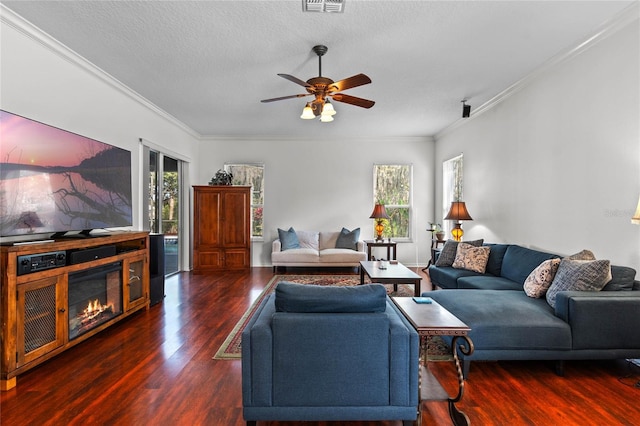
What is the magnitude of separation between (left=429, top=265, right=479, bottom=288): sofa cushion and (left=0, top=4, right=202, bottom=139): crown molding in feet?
15.7

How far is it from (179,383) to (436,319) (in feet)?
6.01

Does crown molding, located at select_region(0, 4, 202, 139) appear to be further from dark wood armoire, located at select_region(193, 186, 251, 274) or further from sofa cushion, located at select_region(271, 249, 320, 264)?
sofa cushion, located at select_region(271, 249, 320, 264)

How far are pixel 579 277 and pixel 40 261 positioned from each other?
13.7 feet

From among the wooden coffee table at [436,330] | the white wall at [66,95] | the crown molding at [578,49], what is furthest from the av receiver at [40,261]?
the crown molding at [578,49]

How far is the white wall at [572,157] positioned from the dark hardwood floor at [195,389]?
1.21 metres

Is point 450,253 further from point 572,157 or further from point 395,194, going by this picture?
point 395,194

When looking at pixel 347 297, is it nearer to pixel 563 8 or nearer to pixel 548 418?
pixel 548 418

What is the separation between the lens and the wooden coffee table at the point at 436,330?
73.2 inches

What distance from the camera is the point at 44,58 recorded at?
10.2ft

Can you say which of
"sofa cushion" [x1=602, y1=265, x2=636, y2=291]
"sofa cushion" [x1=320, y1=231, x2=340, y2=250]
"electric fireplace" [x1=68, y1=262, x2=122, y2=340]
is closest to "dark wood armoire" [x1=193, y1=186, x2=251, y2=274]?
"sofa cushion" [x1=320, y1=231, x2=340, y2=250]

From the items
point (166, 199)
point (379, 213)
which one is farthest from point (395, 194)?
point (166, 199)

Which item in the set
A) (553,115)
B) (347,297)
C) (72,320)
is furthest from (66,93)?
(553,115)

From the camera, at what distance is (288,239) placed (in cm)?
676

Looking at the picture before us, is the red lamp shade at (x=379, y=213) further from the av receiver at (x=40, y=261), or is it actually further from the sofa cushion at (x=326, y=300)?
the av receiver at (x=40, y=261)
